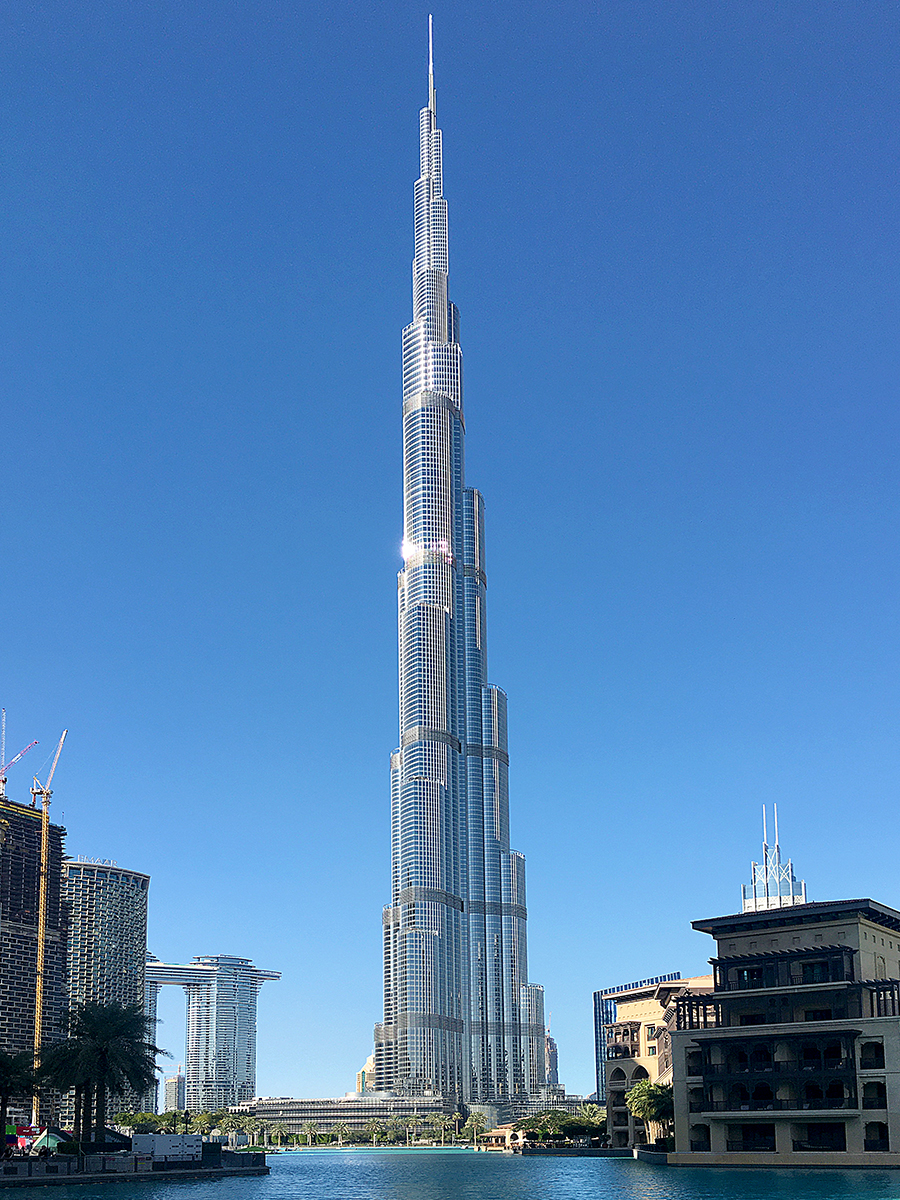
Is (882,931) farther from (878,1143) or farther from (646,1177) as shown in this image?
(646,1177)

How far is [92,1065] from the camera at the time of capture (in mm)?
155000

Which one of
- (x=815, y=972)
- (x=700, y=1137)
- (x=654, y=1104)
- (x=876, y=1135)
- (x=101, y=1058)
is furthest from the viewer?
(x=654, y=1104)

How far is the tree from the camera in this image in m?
192

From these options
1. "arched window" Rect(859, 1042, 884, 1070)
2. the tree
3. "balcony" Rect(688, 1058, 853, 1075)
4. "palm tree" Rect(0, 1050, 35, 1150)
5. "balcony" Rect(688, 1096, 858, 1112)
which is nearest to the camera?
"arched window" Rect(859, 1042, 884, 1070)

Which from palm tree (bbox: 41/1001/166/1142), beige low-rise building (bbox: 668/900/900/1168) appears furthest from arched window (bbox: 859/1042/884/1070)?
palm tree (bbox: 41/1001/166/1142)

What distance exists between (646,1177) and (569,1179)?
13.7 metres

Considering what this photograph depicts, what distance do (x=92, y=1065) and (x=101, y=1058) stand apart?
1.75 meters

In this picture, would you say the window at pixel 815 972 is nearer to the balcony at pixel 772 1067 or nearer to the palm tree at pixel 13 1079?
the balcony at pixel 772 1067

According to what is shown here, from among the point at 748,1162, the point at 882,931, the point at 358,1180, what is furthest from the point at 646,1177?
the point at 358,1180

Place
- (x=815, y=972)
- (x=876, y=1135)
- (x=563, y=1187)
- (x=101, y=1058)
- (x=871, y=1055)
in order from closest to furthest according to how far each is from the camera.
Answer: (x=876, y=1135)
(x=871, y=1055)
(x=563, y=1187)
(x=815, y=972)
(x=101, y=1058)

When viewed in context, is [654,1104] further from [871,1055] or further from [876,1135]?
[871,1055]

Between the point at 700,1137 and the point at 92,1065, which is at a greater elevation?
the point at 92,1065

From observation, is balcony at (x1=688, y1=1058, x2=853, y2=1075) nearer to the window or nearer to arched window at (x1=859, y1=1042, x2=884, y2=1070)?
arched window at (x1=859, y1=1042, x2=884, y2=1070)

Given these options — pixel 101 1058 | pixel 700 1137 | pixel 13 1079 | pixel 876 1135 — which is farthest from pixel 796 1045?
pixel 13 1079
